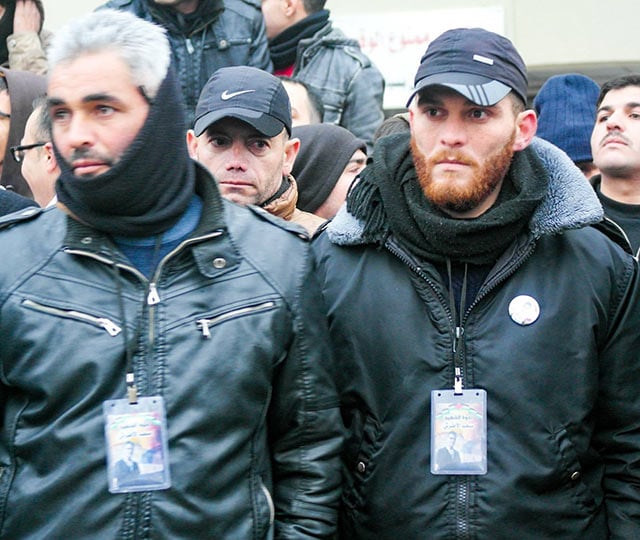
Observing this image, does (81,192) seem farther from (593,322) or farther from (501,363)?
(593,322)

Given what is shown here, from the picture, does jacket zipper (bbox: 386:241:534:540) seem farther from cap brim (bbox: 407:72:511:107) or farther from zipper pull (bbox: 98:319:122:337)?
zipper pull (bbox: 98:319:122:337)

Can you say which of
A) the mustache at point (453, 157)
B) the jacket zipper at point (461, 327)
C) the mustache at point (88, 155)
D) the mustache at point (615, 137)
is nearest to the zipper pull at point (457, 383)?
the jacket zipper at point (461, 327)

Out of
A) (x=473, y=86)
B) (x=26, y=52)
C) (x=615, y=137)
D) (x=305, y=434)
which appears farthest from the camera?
(x=26, y=52)

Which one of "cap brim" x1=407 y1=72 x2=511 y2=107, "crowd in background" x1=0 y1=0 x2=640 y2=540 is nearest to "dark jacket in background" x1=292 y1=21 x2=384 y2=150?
"crowd in background" x1=0 y1=0 x2=640 y2=540

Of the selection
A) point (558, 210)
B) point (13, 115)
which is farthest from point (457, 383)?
point (13, 115)

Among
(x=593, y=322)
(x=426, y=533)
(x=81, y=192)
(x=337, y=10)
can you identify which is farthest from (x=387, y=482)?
(x=337, y=10)

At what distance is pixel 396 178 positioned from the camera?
11.0 ft

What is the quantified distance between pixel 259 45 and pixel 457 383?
3.38 m

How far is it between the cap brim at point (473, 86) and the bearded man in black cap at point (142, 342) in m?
0.70

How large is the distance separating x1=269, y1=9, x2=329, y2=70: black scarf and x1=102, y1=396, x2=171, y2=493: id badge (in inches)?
162

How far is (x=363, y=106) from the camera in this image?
20.4ft

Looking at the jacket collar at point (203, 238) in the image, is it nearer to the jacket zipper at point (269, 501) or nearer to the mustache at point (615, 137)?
the jacket zipper at point (269, 501)

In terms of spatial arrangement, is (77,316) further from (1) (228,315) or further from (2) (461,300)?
(2) (461,300)

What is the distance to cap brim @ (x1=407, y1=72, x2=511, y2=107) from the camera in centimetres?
317
